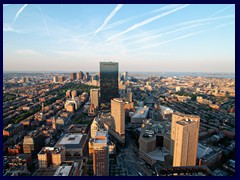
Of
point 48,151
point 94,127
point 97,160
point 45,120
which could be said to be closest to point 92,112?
point 45,120

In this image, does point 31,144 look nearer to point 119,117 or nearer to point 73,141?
point 73,141

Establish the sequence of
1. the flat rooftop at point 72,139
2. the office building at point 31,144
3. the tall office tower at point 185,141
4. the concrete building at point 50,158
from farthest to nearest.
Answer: the flat rooftop at point 72,139, the office building at point 31,144, the concrete building at point 50,158, the tall office tower at point 185,141

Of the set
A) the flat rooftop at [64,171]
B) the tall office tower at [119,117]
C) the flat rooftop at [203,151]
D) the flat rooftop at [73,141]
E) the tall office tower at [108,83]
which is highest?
the tall office tower at [108,83]

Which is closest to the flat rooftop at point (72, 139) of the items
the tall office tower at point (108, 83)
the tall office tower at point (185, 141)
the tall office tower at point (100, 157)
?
the tall office tower at point (100, 157)

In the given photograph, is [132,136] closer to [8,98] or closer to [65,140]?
[65,140]

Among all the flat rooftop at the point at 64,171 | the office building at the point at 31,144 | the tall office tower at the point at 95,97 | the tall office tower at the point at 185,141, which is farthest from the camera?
the tall office tower at the point at 95,97

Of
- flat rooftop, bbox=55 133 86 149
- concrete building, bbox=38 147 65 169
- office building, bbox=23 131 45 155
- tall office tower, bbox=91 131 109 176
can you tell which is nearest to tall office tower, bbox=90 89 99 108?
flat rooftop, bbox=55 133 86 149

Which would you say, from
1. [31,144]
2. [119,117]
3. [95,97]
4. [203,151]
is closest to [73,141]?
[31,144]

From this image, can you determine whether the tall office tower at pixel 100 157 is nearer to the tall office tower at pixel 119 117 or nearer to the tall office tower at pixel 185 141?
the tall office tower at pixel 185 141
